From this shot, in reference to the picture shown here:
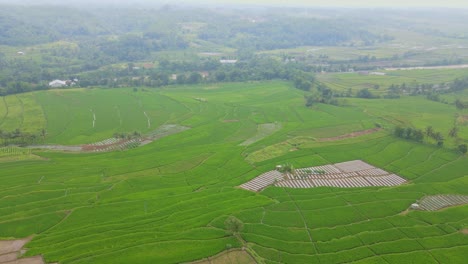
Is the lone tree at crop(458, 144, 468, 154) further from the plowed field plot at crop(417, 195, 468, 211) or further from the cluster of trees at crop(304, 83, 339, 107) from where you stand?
the cluster of trees at crop(304, 83, 339, 107)

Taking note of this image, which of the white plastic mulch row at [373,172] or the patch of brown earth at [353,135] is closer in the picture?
the white plastic mulch row at [373,172]

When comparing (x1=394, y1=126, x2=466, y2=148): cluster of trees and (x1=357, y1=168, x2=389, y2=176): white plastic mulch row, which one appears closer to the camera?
(x1=357, y1=168, x2=389, y2=176): white plastic mulch row

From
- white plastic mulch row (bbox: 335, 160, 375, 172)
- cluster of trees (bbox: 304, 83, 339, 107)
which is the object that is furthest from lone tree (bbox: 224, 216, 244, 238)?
cluster of trees (bbox: 304, 83, 339, 107)

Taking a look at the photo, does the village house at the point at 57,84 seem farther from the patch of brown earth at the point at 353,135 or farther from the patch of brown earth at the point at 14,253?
the patch of brown earth at the point at 353,135

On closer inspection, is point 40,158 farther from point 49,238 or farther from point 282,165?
point 282,165

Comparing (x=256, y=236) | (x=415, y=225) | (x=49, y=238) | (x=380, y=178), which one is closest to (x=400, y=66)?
(x=380, y=178)

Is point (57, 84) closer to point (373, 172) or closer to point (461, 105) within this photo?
point (373, 172)

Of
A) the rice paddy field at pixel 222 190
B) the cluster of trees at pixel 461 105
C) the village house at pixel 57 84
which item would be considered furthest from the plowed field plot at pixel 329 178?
the village house at pixel 57 84
